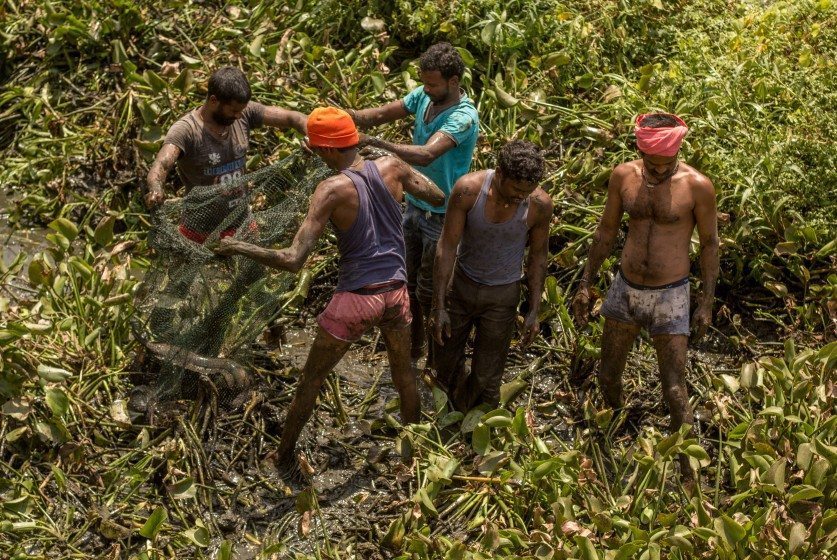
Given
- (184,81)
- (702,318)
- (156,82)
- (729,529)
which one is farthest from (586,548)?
(156,82)

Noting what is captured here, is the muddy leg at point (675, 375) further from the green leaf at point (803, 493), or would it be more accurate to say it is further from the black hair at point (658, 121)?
the black hair at point (658, 121)

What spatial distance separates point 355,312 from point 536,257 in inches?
37.1

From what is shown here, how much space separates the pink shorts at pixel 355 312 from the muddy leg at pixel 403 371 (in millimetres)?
143

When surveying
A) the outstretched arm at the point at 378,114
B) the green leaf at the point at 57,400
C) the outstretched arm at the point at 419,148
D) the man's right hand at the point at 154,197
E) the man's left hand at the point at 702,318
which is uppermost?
the outstretched arm at the point at 419,148

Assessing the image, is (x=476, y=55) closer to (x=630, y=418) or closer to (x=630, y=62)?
(x=630, y=62)

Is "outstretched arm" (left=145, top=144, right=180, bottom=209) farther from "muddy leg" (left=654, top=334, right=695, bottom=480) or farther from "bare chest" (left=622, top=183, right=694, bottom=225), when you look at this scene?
"muddy leg" (left=654, top=334, right=695, bottom=480)

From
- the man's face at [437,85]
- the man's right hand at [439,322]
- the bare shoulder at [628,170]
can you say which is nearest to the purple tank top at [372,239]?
the man's right hand at [439,322]

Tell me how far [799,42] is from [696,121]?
3.98 ft

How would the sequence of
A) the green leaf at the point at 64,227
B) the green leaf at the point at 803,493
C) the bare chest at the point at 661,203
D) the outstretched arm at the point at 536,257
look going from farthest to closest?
the green leaf at the point at 64,227 < the outstretched arm at the point at 536,257 < the bare chest at the point at 661,203 < the green leaf at the point at 803,493

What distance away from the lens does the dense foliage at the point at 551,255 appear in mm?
5285

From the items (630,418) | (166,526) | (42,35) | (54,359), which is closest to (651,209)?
(630,418)

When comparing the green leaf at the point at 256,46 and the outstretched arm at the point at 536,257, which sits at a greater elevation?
the green leaf at the point at 256,46

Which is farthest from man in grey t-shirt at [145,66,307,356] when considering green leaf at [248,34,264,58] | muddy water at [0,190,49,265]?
muddy water at [0,190,49,265]

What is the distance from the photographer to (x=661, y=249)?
220 inches
